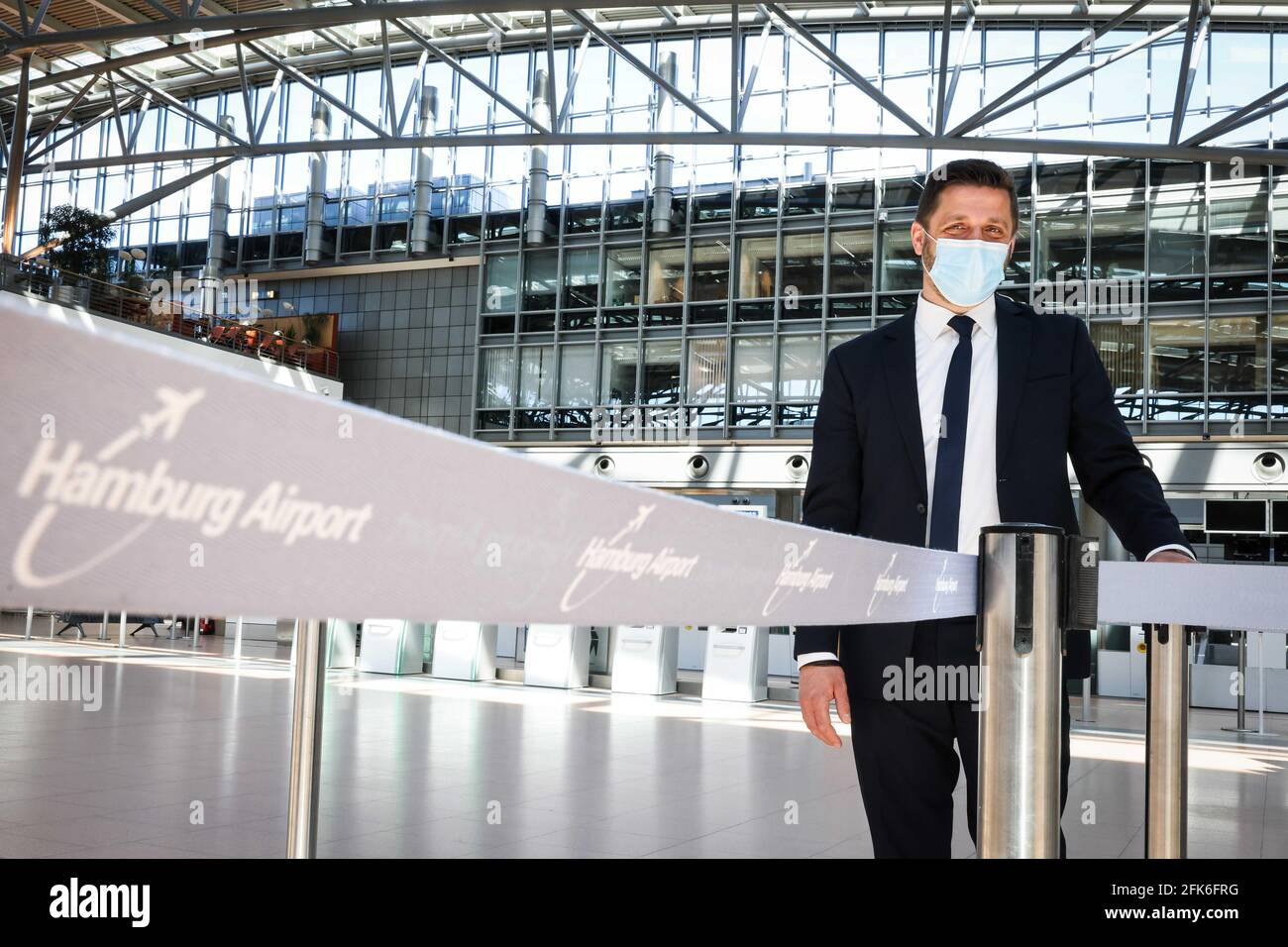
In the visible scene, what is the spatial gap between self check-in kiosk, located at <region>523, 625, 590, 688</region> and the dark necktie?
13.9m

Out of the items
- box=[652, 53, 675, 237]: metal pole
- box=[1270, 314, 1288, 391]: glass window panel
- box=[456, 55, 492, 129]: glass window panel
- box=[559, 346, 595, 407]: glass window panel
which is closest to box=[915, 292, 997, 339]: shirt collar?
box=[1270, 314, 1288, 391]: glass window panel

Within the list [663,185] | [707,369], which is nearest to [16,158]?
[663,185]

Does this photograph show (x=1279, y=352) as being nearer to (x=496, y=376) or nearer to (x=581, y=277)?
(x=581, y=277)

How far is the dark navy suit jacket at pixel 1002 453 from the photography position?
223 cm

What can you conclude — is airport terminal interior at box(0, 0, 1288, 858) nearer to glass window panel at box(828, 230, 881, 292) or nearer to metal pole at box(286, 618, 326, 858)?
glass window panel at box(828, 230, 881, 292)

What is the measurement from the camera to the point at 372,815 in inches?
253

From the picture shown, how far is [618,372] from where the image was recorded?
81.0 feet

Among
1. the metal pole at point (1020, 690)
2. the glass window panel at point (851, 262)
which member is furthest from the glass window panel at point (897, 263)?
the metal pole at point (1020, 690)

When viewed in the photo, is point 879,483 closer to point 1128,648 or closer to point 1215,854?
point 1215,854

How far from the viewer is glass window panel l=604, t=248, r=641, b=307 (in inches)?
976

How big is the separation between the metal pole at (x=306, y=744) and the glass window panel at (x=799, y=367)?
813 inches

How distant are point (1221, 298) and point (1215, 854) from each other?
54.3 ft

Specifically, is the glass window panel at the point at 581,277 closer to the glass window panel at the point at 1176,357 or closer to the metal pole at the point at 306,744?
the glass window panel at the point at 1176,357

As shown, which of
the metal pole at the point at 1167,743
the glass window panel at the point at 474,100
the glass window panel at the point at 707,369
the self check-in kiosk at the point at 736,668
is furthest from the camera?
the glass window panel at the point at 474,100
